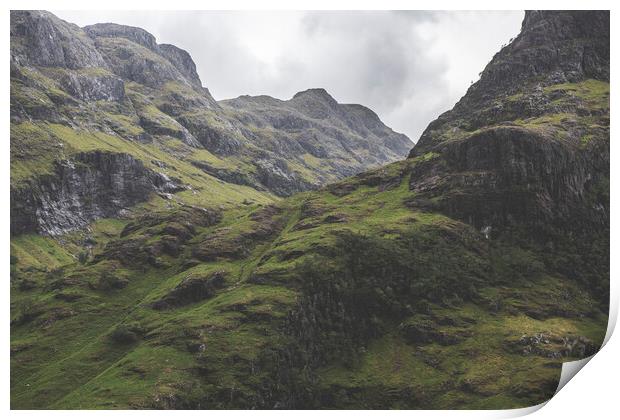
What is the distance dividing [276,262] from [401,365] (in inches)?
2117

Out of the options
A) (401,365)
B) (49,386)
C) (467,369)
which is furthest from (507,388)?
(49,386)

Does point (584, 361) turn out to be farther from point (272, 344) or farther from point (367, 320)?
point (272, 344)

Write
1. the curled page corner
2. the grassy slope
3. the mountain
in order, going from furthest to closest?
the mountain → the grassy slope → the curled page corner

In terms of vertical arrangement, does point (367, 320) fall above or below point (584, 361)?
above

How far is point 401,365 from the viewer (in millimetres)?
154625

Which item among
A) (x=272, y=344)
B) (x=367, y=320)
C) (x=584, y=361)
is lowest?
(x=584, y=361)

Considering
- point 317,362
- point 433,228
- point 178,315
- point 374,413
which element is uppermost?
point 433,228

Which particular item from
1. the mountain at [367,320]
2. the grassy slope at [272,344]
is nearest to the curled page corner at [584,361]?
the mountain at [367,320]

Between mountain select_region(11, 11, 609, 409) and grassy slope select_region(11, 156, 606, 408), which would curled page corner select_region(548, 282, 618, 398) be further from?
grassy slope select_region(11, 156, 606, 408)

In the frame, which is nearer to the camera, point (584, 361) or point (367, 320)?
point (584, 361)

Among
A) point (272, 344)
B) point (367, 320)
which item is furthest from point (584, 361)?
point (272, 344)

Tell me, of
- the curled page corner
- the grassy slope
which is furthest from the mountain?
the curled page corner

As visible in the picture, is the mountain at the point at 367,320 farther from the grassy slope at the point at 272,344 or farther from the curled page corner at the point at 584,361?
the curled page corner at the point at 584,361

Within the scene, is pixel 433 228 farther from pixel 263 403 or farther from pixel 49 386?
pixel 49 386
